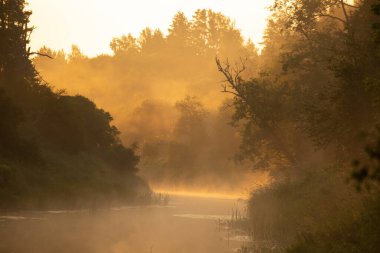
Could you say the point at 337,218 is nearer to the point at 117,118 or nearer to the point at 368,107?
the point at 368,107

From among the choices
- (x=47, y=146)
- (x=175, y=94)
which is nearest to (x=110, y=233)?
(x=47, y=146)

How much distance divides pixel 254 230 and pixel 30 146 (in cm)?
2147

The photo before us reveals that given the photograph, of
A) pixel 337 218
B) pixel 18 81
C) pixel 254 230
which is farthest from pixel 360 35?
pixel 18 81

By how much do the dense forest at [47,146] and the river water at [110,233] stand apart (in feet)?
7.42

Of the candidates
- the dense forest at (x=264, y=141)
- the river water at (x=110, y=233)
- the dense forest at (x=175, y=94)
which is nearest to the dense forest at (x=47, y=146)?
→ the dense forest at (x=264, y=141)

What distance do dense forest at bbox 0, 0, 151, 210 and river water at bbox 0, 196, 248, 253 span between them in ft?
7.42

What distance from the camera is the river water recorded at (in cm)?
2584

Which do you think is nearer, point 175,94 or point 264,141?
point 264,141

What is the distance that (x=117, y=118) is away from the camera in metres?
138

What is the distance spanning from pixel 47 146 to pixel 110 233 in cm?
2395

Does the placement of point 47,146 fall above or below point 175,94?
below

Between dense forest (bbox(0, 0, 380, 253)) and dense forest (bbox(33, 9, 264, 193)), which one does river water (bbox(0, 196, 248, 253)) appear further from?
dense forest (bbox(33, 9, 264, 193))

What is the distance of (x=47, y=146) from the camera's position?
179 feet

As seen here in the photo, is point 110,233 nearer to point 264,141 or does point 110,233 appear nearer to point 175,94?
point 264,141
